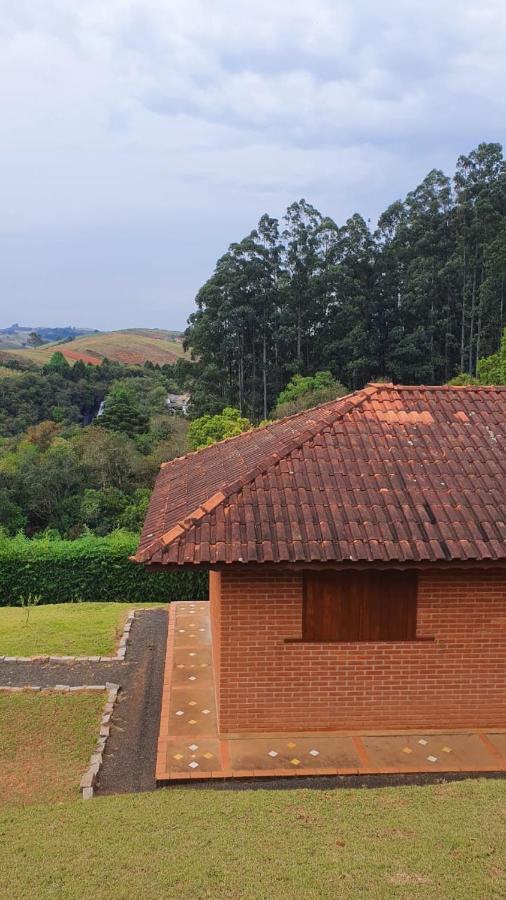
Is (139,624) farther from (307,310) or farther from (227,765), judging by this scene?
(307,310)

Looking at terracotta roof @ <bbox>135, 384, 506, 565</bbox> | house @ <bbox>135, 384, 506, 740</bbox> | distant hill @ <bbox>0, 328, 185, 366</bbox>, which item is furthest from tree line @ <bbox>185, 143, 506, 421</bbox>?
distant hill @ <bbox>0, 328, 185, 366</bbox>

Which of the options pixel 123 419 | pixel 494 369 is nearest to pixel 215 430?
pixel 494 369

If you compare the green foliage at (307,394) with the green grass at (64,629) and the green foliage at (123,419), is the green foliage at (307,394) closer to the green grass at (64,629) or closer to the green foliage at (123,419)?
the green foliage at (123,419)

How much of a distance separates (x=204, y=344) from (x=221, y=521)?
3551cm

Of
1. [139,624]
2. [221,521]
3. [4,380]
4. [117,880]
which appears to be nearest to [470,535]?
[221,521]

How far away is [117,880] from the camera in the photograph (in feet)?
16.3

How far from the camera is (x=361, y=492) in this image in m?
8.10

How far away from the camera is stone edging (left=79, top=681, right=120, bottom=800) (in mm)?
6905

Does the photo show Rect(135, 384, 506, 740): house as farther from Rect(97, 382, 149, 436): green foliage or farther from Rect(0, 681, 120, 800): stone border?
Rect(97, 382, 149, 436): green foliage

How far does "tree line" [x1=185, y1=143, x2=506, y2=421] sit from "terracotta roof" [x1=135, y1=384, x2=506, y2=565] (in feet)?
101

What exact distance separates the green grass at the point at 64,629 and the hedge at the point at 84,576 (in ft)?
4.04

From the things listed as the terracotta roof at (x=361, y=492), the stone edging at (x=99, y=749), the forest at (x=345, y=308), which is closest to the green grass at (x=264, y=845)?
the stone edging at (x=99, y=749)

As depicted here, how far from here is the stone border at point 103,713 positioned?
6996 millimetres

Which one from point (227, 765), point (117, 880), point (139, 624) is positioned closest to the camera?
point (117, 880)
